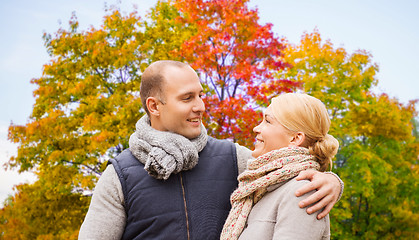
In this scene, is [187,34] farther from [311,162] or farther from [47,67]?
[311,162]

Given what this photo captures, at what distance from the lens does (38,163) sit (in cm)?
1164

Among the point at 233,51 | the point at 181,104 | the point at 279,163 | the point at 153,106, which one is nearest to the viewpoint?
the point at 279,163

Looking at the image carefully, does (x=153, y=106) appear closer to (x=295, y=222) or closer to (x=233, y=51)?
(x=295, y=222)

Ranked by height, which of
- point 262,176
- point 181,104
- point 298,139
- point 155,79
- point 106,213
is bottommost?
point 106,213

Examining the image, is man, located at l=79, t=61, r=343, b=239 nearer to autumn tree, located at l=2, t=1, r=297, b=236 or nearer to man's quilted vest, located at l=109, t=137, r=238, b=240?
man's quilted vest, located at l=109, t=137, r=238, b=240

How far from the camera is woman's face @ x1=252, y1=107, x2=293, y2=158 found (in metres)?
2.25

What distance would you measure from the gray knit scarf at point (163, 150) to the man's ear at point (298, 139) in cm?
68

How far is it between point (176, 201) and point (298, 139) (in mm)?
907

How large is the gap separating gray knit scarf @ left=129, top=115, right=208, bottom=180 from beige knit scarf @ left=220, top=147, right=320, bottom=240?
0.42m

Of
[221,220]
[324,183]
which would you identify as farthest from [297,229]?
[221,220]

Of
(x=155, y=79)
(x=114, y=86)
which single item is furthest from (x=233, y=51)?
(x=155, y=79)

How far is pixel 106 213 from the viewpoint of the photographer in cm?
255

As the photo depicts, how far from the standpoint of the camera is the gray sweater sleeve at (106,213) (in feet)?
8.30

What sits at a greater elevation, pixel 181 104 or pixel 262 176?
pixel 181 104
